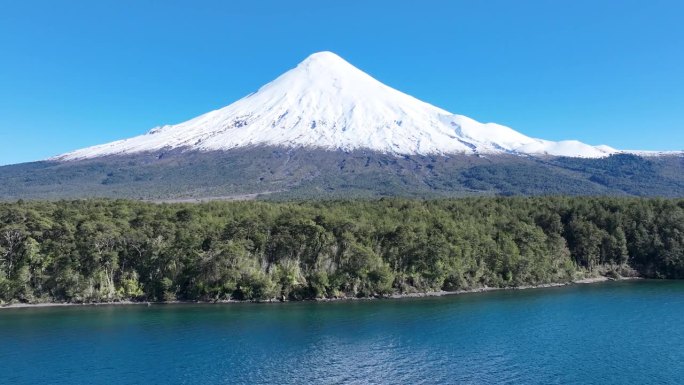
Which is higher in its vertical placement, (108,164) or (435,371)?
(108,164)

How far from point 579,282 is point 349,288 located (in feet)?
64.9

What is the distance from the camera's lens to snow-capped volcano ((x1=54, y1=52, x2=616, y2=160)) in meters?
124

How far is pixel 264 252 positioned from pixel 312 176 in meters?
66.7

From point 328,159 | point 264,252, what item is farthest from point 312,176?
point 264,252

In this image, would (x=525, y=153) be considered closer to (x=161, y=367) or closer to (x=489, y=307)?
(x=489, y=307)

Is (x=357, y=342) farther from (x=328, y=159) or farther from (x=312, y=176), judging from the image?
(x=328, y=159)

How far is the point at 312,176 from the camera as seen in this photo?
105000mm

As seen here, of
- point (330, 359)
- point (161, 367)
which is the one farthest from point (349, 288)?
point (161, 367)

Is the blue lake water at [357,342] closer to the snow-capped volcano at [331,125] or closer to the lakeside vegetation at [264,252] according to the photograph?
the lakeside vegetation at [264,252]

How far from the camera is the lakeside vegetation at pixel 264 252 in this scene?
120ft

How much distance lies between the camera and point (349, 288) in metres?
38.5

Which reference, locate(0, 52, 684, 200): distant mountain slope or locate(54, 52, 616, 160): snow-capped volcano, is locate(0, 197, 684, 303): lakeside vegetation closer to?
locate(0, 52, 684, 200): distant mountain slope

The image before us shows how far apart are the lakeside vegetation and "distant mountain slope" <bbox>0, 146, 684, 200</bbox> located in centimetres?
4321

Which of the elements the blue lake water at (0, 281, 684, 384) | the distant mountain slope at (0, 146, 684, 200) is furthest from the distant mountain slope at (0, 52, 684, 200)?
the blue lake water at (0, 281, 684, 384)
